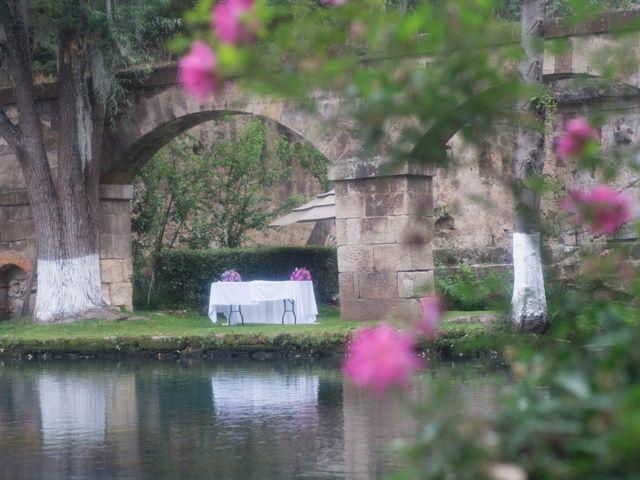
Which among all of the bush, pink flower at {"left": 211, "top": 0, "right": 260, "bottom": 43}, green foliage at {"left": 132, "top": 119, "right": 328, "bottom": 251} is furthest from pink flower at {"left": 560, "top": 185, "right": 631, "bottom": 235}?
the bush

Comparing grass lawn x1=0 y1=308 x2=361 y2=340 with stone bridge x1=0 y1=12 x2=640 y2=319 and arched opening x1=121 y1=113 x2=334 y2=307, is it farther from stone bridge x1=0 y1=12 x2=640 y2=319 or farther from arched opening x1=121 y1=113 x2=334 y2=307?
arched opening x1=121 y1=113 x2=334 y2=307

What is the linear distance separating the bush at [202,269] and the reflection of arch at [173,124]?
10.8 feet

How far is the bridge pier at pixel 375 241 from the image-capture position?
1608cm

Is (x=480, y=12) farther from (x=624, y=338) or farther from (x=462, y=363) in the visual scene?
(x=462, y=363)

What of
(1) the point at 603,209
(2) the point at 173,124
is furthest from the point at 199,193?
(1) the point at 603,209

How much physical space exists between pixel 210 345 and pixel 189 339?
298 millimetres

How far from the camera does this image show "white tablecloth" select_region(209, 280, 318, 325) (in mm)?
17719

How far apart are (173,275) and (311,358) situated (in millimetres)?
8848

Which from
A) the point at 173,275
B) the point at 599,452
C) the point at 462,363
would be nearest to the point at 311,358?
the point at 462,363

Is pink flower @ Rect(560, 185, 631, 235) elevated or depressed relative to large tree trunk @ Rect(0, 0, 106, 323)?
depressed

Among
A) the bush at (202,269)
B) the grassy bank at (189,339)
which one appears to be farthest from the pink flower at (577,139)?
the bush at (202,269)

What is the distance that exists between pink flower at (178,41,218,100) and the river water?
312 cm

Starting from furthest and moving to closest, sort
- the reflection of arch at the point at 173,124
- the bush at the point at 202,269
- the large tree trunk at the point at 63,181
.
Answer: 1. the bush at the point at 202,269
2. the large tree trunk at the point at 63,181
3. the reflection of arch at the point at 173,124

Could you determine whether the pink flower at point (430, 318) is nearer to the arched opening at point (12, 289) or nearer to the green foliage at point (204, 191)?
the arched opening at point (12, 289)
